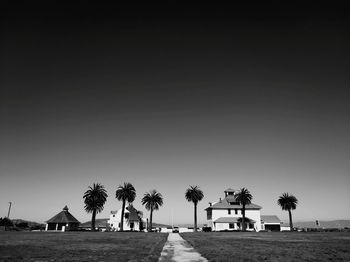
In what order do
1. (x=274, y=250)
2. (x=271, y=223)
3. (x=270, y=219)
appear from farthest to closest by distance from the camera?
(x=270, y=219) < (x=271, y=223) < (x=274, y=250)

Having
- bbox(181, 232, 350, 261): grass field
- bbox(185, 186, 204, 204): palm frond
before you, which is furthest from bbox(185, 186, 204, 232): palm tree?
bbox(181, 232, 350, 261): grass field

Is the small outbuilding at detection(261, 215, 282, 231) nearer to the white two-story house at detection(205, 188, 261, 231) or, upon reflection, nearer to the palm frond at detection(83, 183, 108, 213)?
the white two-story house at detection(205, 188, 261, 231)

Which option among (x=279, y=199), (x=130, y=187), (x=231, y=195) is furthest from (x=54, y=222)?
(x=279, y=199)

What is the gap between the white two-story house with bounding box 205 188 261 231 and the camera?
96438mm

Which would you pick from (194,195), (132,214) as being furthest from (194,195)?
(132,214)

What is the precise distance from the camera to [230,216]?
327ft

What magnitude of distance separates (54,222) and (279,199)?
241 ft

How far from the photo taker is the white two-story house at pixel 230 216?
96438 millimetres

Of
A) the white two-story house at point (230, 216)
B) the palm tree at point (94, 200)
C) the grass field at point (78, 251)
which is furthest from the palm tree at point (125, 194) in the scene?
the grass field at point (78, 251)

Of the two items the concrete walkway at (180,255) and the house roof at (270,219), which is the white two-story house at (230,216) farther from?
the concrete walkway at (180,255)

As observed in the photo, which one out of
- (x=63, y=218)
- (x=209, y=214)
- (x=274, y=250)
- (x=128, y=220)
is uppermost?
(x=209, y=214)

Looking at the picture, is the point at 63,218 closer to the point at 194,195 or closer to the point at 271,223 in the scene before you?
the point at 194,195

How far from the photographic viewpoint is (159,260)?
55.8 ft

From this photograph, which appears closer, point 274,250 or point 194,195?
point 274,250
